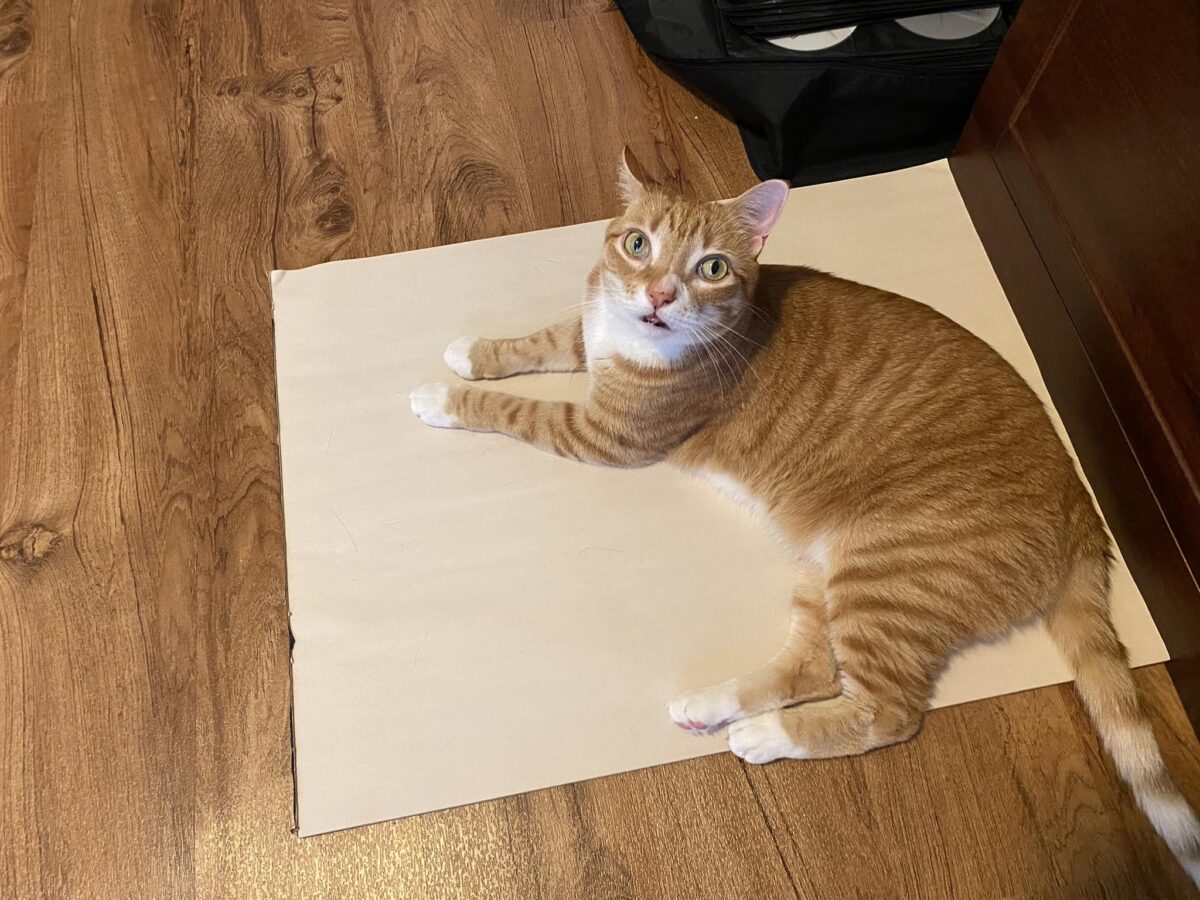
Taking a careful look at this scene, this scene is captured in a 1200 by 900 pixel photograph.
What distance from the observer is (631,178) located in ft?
4.31

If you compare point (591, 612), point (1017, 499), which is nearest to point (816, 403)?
point (1017, 499)

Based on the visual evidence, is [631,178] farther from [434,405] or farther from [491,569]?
[491,569]

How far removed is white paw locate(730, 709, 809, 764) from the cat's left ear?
29.0 inches

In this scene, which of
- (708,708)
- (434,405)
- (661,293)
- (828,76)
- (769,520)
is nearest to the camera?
(661,293)

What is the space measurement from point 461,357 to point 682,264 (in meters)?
0.54

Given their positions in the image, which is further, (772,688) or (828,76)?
(828,76)

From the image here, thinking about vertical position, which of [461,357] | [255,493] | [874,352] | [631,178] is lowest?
[255,493]

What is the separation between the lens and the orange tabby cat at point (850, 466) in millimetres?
1228

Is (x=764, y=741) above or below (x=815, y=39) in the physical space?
below

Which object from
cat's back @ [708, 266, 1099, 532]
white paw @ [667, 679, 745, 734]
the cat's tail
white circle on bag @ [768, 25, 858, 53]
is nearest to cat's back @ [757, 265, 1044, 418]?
cat's back @ [708, 266, 1099, 532]

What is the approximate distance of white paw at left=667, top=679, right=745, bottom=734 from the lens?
51.5 inches

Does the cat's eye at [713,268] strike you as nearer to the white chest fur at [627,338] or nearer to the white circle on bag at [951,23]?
the white chest fur at [627,338]

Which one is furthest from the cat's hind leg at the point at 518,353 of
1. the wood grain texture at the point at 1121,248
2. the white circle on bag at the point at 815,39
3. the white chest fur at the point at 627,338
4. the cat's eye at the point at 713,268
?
the wood grain texture at the point at 1121,248

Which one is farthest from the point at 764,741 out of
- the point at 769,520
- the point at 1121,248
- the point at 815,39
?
the point at 815,39
